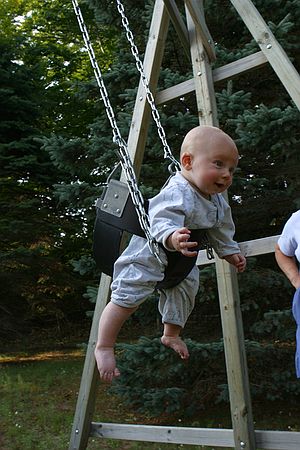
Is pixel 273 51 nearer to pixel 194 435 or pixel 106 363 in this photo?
pixel 106 363

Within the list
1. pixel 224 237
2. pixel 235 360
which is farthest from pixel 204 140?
pixel 235 360

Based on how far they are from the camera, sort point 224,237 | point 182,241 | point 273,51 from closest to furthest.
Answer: point 182,241 → point 224,237 → point 273,51

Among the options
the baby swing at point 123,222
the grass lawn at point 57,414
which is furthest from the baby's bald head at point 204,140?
the grass lawn at point 57,414

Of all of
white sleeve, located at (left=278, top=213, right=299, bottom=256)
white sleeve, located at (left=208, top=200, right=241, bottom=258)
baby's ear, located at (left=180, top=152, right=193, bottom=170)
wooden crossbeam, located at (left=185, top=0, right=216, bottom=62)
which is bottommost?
white sleeve, located at (left=278, top=213, right=299, bottom=256)

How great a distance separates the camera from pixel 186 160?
7.65ft

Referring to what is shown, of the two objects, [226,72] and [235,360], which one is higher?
[226,72]

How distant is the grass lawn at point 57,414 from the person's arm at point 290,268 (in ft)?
8.41

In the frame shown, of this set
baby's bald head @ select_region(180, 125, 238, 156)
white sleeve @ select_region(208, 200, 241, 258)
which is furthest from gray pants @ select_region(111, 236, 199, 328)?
baby's bald head @ select_region(180, 125, 238, 156)

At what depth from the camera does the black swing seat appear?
2432 mm

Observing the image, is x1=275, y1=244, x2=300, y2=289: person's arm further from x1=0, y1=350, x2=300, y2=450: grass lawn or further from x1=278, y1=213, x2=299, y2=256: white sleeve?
x1=0, y1=350, x2=300, y2=450: grass lawn

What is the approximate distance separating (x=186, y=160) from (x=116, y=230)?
48 cm

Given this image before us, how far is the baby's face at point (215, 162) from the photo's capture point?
2.24m

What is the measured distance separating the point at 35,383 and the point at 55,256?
A: 2723mm

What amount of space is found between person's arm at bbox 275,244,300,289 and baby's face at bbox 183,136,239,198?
68cm
